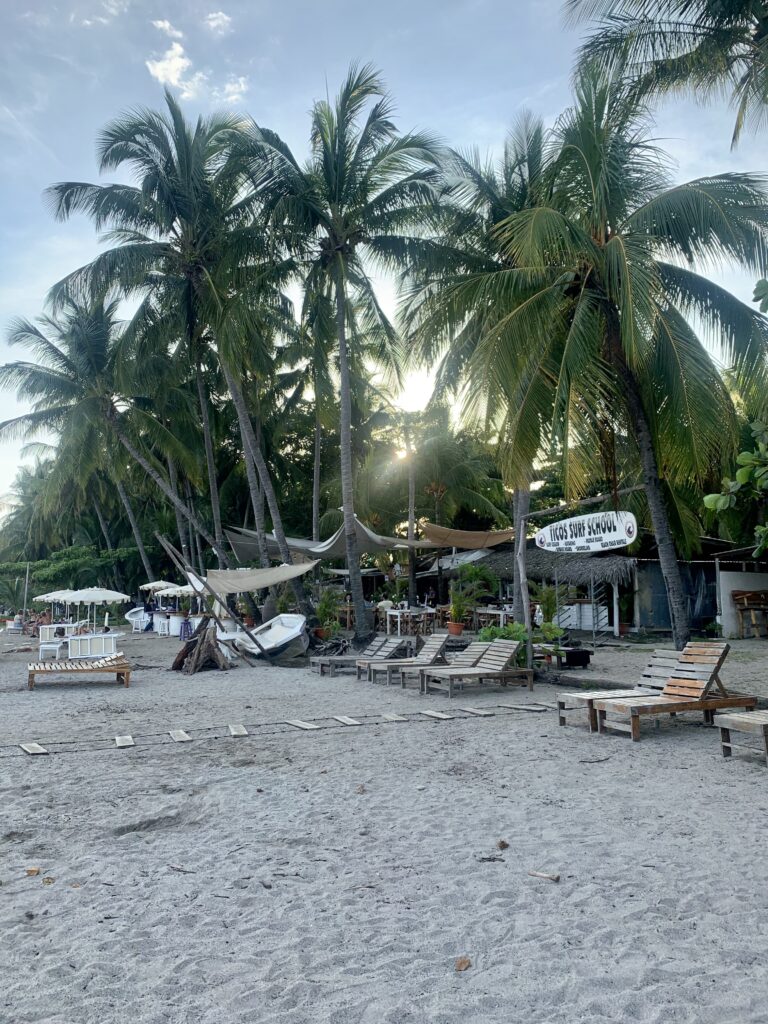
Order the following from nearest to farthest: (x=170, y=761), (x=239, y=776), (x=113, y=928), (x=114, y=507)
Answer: (x=113, y=928) < (x=239, y=776) < (x=170, y=761) < (x=114, y=507)

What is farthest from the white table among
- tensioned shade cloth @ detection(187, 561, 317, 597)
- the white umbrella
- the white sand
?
the white umbrella

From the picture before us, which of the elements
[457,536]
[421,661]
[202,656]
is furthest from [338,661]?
[457,536]

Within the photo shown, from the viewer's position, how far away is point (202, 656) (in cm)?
1355

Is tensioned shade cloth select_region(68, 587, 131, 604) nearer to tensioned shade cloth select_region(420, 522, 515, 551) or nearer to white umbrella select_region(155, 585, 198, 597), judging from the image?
white umbrella select_region(155, 585, 198, 597)

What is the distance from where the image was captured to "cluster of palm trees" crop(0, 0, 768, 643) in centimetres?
861

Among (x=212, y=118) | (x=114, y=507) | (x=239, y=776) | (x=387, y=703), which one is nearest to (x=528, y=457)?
(x=387, y=703)

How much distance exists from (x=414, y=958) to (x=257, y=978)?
574 millimetres

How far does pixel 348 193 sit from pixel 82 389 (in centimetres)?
980

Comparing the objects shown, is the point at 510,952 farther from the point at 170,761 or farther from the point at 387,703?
the point at 387,703

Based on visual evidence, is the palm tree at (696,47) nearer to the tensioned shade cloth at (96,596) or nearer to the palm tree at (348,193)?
the palm tree at (348,193)

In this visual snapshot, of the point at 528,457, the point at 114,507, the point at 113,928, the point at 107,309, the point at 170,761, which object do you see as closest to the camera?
the point at 113,928

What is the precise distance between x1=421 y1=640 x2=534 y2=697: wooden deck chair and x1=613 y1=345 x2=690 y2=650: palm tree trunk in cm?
222

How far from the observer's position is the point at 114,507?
34812 millimetres

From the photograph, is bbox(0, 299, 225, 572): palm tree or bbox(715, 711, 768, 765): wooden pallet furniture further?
bbox(0, 299, 225, 572): palm tree
